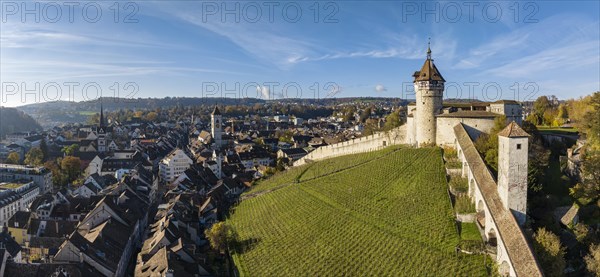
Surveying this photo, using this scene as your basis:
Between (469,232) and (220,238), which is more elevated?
(469,232)

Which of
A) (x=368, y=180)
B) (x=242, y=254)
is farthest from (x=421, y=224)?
(x=242, y=254)

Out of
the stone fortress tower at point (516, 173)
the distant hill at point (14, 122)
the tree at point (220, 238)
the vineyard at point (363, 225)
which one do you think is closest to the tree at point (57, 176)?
the vineyard at point (363, 225)

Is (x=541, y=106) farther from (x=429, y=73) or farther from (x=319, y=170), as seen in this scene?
(x=319, y=170)

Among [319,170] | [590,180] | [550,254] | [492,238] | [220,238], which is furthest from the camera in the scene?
[319,170]

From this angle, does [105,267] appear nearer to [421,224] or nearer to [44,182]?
[421,224]

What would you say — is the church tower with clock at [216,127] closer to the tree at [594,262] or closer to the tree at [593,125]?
the tree at [593,125]

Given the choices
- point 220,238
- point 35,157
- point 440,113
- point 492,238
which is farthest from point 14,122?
point 492,238
